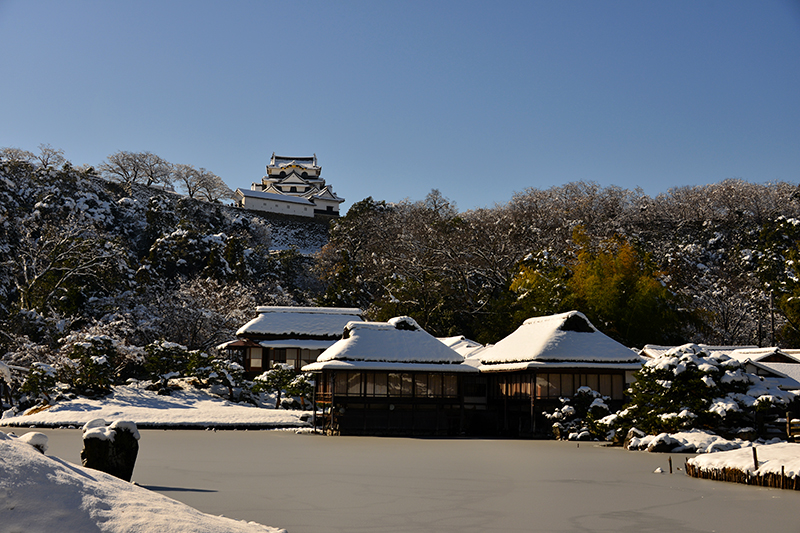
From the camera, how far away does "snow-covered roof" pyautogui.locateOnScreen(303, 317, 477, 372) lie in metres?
24.3

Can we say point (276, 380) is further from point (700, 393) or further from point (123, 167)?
point (123, 167)

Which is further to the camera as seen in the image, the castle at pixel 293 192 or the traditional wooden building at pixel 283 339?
the castle at pixel 293 192

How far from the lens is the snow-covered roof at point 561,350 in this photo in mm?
24484

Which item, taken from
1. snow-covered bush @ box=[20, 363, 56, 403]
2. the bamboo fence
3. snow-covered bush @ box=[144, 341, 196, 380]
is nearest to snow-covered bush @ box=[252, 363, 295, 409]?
snow-covered bush @ box=[144, 341, 196, 380]

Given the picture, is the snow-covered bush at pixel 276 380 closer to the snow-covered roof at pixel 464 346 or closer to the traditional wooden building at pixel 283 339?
the traditional wooden building at pixel 283 339

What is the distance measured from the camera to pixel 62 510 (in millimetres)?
5266

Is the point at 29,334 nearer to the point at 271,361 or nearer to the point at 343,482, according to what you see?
the point at 271,361

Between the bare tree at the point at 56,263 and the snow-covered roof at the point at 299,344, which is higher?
the bare tree at the point at 56,263

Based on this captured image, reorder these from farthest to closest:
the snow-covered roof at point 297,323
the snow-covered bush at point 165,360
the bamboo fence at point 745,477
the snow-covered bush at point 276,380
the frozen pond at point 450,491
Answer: the snow-covered roof at point 297,323, the snow-covered bush at point 165,360, the snow-covered bush at point 276,380, the bamboo fence at point 745,477, the frozen pond at point 450,491

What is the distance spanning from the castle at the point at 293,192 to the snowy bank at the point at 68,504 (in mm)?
69033

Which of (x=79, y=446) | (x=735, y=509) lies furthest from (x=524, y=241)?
(x=735, y=509)

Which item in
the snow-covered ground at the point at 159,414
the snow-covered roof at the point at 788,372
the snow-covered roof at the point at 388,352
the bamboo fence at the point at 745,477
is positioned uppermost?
the snow-covered roof at the point at 388,352

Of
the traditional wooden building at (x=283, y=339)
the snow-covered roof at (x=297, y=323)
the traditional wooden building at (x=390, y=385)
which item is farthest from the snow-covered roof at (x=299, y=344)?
the traditional wooden building at (x=390, y=385)

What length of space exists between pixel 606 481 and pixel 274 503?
5.98 meters
